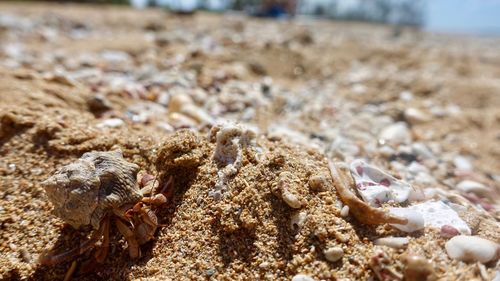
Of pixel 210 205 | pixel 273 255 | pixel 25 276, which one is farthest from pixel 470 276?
pixel 25 276

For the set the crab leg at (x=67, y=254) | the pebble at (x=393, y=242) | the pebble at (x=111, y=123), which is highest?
the pebble at (x=393, y=242)

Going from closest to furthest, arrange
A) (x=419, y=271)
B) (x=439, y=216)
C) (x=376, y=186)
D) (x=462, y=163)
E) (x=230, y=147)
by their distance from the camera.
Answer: (x=419, y=271), (x=439, y=216), (x=376, y=186), (x=230, y=147), (x=462, y=163)

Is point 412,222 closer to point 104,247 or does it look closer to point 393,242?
point 393,242

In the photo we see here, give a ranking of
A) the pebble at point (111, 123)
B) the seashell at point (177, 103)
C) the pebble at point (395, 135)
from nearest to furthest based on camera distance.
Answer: the pebble at point (111, 123)
the seashell at point (177, 103)
the pebble at point (395, 135)

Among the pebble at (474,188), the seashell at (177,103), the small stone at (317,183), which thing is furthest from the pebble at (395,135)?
the seashell at (177,103)

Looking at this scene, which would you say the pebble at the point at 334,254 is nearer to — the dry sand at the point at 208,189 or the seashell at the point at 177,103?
the dry sand at the point at 208,189

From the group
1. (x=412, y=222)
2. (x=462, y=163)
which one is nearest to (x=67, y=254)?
(x=412, y=222)
